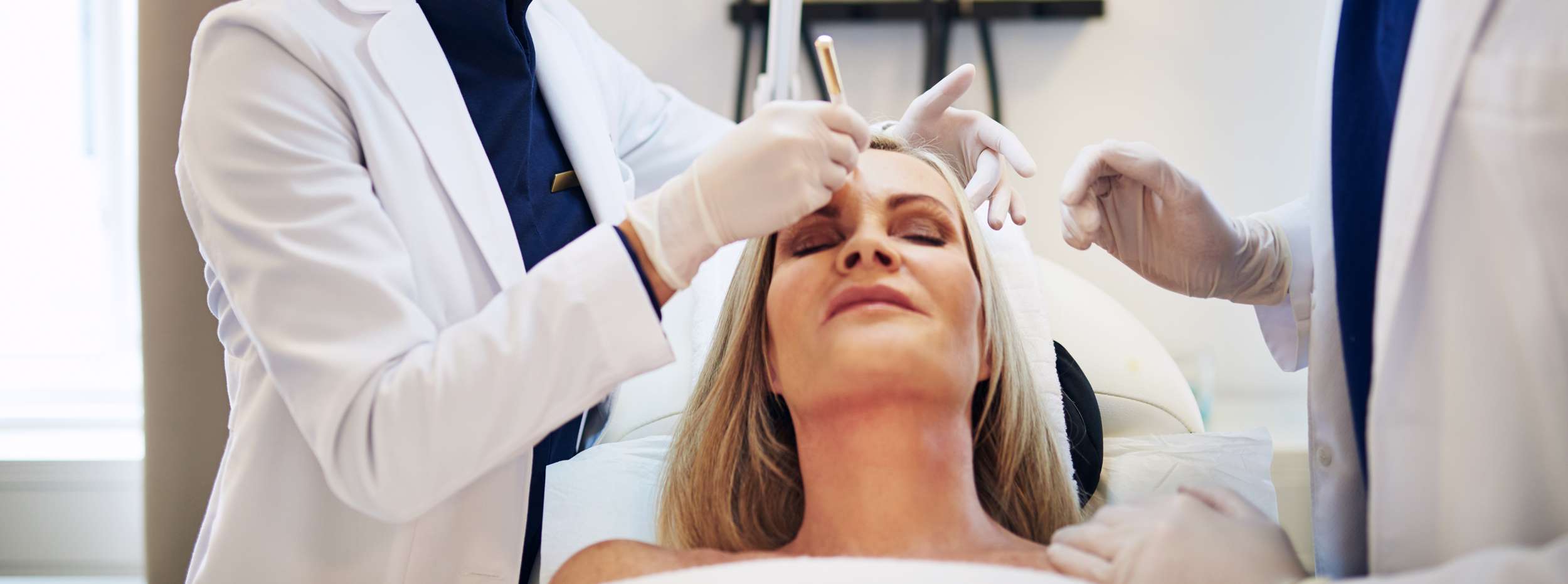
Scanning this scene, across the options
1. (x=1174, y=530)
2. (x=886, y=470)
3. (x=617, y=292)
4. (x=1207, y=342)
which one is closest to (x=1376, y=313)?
(x=1174, y=530)

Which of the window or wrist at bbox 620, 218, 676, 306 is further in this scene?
the window

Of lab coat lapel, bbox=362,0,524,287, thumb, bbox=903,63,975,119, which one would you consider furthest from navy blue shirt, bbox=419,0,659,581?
thumb, bbox=903,63,975,119

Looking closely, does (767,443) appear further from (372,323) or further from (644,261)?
(372,323)

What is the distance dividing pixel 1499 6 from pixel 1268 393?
4.07 feet

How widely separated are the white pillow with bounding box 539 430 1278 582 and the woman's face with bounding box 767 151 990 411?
0.87 ft

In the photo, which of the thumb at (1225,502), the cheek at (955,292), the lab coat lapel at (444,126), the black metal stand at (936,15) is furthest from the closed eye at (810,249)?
the black metal stand at (936,15)

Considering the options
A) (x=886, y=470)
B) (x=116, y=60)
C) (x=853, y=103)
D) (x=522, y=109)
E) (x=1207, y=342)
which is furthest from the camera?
(x=116, y=60)

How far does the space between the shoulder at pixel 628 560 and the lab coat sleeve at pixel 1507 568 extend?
2.02ft

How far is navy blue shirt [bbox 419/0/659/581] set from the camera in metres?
1.20

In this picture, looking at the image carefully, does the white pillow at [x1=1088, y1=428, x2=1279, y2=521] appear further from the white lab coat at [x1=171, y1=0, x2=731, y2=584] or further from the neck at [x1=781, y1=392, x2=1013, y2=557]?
the white lab coat at [x1=171, y1=0, x2=731, y2=584]

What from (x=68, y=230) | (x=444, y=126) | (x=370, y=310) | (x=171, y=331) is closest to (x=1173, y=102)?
(x=444, y=126)

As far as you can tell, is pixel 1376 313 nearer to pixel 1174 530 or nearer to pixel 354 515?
pixel 1174 530

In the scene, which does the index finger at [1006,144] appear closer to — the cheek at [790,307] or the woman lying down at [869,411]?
the woman lying down at [869,411]

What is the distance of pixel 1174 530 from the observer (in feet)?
3.04
